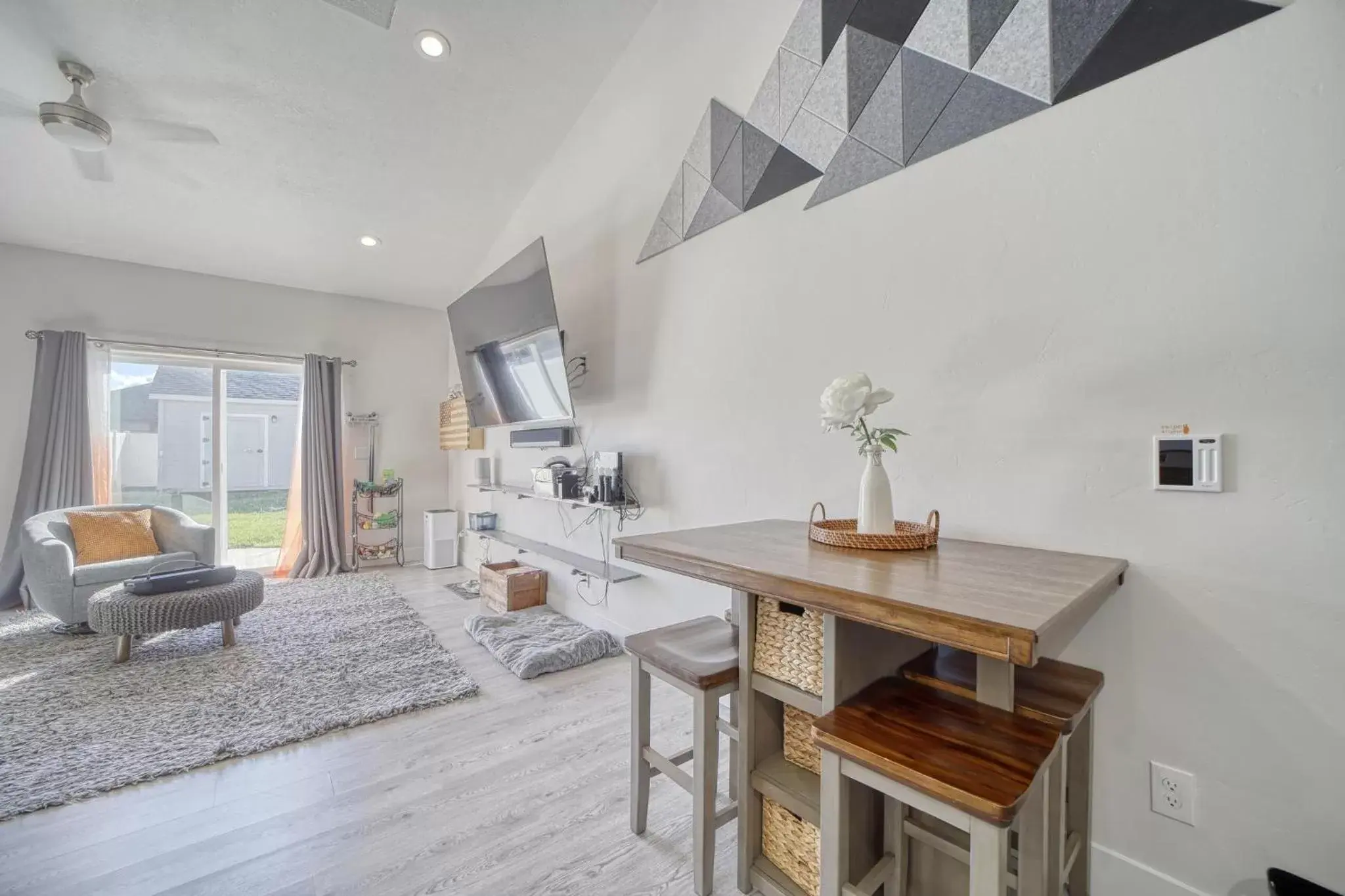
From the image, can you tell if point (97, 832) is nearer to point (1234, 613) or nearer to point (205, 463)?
point (1234, 613)

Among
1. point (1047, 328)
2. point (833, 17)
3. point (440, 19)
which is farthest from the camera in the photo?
point (440, 19)

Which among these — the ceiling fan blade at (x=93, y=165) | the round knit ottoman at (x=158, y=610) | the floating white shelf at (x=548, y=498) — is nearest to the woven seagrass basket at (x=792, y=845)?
the floating white shelf at (x=548, y=498)

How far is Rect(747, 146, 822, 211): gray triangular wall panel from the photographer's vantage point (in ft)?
6.69

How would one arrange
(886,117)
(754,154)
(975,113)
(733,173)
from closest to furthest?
(975,113)
(886,117)
(754,154)
(733,173)

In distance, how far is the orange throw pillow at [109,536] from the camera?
334 cm

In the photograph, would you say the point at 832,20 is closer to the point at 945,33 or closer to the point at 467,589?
the point at 945,33

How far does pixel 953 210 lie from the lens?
5.26 ft

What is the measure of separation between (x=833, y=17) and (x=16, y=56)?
144 inches

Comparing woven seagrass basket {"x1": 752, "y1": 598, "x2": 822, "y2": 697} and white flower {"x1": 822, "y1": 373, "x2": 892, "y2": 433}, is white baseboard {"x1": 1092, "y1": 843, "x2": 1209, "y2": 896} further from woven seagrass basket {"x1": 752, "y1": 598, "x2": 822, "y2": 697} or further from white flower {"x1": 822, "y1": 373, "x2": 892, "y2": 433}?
white flower {"x1": 822, "y1": 373, "x2": 892, "y2": 433}

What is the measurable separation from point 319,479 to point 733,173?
4396mm

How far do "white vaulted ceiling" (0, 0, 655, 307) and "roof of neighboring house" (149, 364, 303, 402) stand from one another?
84cm

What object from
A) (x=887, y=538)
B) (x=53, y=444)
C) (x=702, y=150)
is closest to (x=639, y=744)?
(x=887, y=538)

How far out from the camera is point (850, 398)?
4.41 feet

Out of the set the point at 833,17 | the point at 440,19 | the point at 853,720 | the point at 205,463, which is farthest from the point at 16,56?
the point at 853,720
